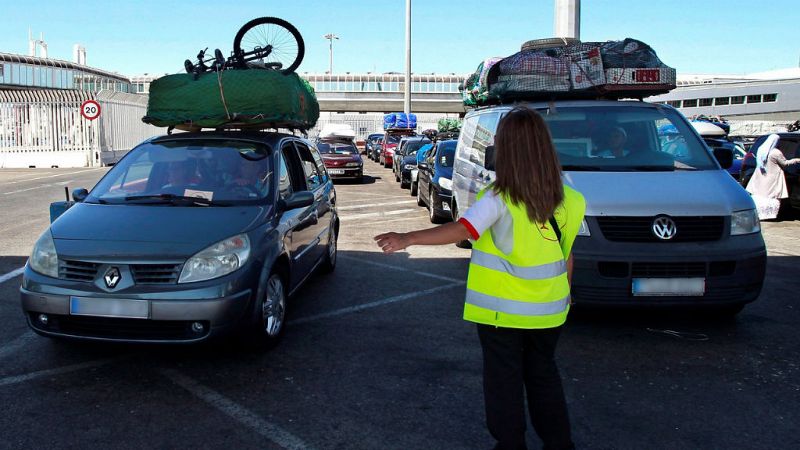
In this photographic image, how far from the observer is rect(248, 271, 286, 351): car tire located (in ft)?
14.8

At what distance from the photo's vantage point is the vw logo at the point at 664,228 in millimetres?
4891

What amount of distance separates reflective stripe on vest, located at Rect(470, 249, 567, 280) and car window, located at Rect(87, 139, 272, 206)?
8.94 feet

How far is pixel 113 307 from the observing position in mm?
4027

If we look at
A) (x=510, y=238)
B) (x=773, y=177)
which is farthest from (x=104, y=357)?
(x=773, y=177)

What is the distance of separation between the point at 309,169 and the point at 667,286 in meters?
3.54

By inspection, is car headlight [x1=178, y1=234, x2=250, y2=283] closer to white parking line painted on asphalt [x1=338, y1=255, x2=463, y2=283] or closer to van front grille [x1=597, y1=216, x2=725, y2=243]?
van front grille [x1=597, y1=216, x2=725, y2=243]

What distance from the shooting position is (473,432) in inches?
139

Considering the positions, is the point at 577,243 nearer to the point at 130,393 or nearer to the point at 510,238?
the point at 510,238

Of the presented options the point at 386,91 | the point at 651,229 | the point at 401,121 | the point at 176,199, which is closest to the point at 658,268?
the point at 651,229

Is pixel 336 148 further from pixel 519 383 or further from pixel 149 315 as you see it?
pixel 519 383

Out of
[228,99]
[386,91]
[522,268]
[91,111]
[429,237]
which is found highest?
[386,91]

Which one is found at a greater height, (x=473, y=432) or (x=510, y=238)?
(x=510, y=238)

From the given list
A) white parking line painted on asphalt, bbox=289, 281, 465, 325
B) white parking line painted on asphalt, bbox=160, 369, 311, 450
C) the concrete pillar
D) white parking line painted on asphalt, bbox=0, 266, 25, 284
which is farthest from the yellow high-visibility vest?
the concrete pillar

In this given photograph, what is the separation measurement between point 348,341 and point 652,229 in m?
2.41
